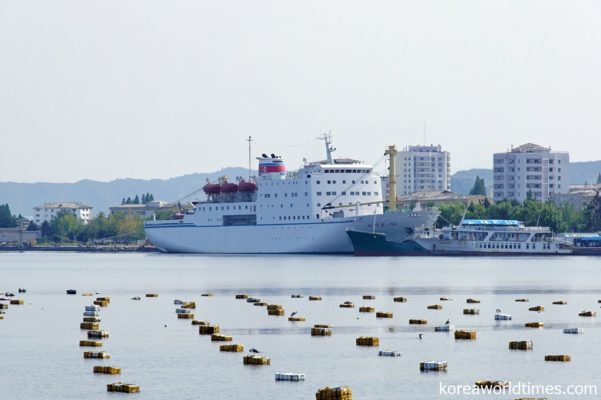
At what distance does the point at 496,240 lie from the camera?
16688cm

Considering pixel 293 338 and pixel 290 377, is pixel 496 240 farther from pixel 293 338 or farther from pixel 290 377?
pixel 290 377

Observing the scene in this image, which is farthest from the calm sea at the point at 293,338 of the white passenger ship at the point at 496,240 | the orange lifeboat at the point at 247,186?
the orange lifeboat at the point at 247,186

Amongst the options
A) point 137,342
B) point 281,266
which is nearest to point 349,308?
point 137,342

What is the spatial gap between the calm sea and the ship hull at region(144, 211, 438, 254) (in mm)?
50147

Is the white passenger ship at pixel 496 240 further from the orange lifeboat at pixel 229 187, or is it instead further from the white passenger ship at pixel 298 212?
the orange lifeboat at pixel 229 187

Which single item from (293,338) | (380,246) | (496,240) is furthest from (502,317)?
(496,240)

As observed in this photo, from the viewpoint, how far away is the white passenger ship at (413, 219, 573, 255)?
166000mm

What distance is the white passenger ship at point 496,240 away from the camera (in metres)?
166

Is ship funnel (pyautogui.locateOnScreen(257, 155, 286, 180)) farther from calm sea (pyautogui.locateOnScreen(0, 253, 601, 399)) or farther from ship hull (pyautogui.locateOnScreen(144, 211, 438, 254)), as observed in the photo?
calm sea (pyautogui.locateOnScreen(0, 253, 601, 399))

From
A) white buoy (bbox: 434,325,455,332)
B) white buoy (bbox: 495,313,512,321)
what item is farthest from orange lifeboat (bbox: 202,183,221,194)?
white buoy (bbox: 434,325,455,332)

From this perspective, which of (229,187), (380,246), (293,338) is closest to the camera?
(293,338)

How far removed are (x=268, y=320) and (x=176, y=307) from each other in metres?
10.3

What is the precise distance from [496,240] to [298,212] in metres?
22.9

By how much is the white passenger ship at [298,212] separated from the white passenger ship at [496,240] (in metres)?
6.54
